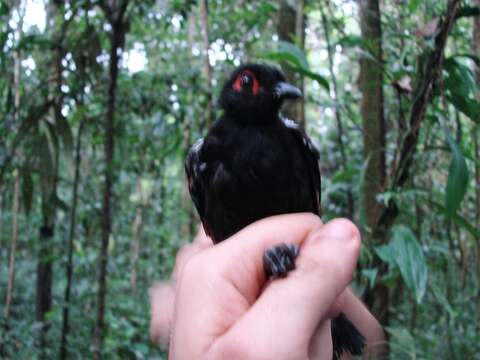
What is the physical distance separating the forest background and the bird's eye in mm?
241

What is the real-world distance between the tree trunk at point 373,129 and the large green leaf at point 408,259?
24 centimetres

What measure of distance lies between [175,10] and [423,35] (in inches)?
94.7

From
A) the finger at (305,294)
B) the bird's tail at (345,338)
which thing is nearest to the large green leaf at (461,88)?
the bird's tail at (345,338)

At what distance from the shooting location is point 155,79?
15.2ft

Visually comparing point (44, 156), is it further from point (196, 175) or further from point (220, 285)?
point (220, 285)

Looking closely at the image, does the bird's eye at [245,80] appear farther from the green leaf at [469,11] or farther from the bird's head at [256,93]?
the green leaf at [469,11]

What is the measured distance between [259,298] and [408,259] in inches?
55.8

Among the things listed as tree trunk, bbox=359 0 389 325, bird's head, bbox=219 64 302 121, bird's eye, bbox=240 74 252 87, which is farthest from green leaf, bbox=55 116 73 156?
tree trunk, bbox=359 0 389 325

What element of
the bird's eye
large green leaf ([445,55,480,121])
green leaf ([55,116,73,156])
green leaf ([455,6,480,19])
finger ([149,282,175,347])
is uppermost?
green leaf ([455,6,480,19])

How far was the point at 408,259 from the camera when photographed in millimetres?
2494

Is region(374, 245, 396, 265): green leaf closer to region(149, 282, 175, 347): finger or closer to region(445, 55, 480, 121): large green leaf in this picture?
region(445, 55, 480, 121): large green leaf

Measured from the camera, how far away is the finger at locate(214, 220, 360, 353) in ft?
3.88

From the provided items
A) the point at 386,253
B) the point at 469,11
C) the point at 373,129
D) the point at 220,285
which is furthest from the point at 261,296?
the point at 373,129

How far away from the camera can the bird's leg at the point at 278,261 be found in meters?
1.38
